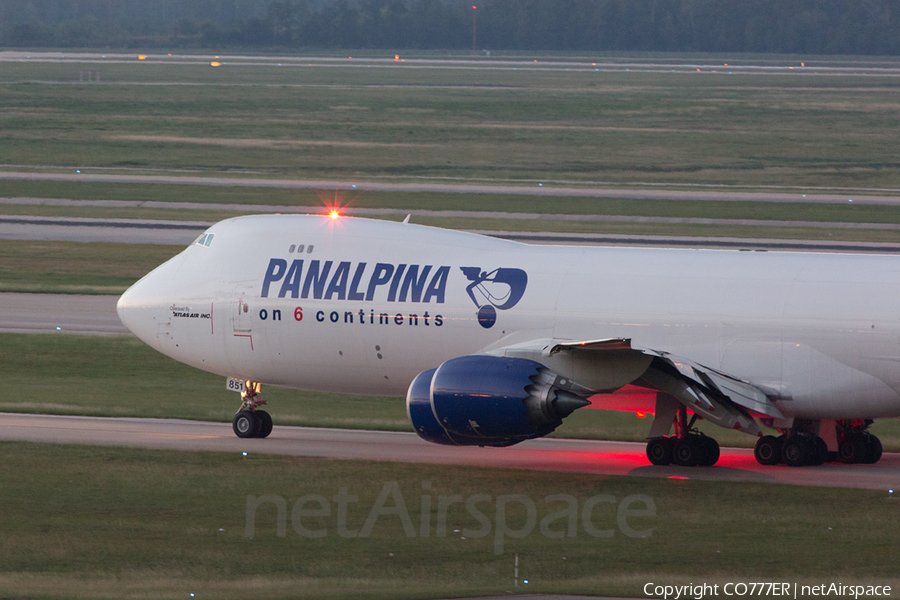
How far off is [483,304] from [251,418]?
6714mm

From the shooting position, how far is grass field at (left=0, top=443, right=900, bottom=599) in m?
20.5

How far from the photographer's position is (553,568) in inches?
830

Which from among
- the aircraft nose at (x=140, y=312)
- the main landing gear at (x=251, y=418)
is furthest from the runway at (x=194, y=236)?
the main landing gear at (x=251, y=418)

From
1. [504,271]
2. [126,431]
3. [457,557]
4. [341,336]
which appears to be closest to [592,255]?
[504,271]

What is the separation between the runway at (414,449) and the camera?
28375 millimetres

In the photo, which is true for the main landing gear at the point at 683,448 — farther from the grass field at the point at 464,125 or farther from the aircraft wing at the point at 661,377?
the grass field at the point at 464,125

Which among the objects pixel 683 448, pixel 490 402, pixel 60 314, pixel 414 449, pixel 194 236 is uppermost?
pixel 490 402

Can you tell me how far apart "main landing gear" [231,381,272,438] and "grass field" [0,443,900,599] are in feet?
7.97

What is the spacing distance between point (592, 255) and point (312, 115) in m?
95.5

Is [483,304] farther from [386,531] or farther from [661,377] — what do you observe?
[386,531]

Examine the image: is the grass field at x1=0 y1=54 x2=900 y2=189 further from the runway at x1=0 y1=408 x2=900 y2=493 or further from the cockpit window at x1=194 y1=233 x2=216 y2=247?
the runway at x1=0 y1=408 x2=900 y2=493

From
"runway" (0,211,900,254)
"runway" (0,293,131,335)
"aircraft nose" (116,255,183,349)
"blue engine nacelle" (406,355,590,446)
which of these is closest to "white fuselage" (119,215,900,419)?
"aircraft nose" (116,255,183,349)

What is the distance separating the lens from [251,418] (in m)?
32.0

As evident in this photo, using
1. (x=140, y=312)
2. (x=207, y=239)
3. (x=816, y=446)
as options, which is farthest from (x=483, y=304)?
(x=140, y=312)
